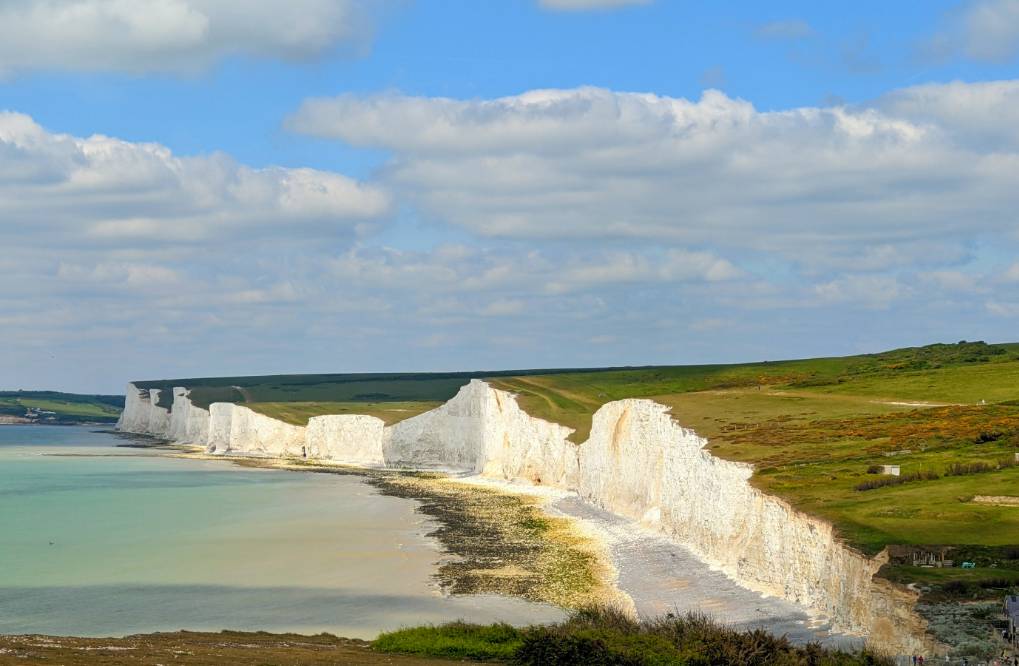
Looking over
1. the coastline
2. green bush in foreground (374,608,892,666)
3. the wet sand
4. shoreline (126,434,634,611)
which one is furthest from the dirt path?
the coastline

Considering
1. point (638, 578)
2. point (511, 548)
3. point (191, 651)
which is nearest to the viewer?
point (191, 651)

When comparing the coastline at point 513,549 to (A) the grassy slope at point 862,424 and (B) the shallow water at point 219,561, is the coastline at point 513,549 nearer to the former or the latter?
(B) the shallow water at point 219,561

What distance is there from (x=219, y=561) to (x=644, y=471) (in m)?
23.7

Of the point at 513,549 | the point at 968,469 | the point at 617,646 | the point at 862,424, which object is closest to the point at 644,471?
the point at 862,424

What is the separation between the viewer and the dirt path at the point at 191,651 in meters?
17.5

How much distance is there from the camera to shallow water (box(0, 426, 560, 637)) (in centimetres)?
3253

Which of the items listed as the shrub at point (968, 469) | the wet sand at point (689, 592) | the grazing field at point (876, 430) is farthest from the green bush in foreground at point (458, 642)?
the shrub at point (968, 469)

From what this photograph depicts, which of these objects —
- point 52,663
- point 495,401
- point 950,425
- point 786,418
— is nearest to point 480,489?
point 495,401

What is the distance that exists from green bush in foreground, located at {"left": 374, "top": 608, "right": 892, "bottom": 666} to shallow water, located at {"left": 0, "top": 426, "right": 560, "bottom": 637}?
714 cm

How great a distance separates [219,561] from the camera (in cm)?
4453

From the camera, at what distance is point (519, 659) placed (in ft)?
71.1

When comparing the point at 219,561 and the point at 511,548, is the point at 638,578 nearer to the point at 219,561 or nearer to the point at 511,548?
the point at 511,548

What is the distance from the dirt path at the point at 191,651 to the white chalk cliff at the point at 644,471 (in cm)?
1086

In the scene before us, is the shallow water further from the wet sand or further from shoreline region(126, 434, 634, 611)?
the wet sand
